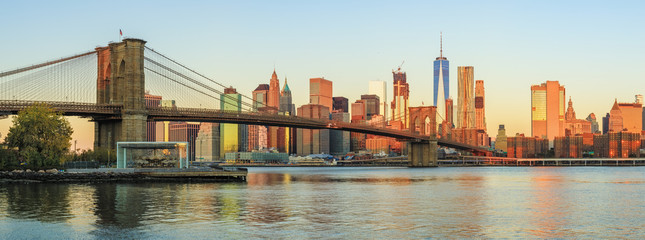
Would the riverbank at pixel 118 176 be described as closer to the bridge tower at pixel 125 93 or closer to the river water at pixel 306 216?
the bridge tower at pixel 125 93

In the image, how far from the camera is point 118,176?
6725 centimetres

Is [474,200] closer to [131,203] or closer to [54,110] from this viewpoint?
[131,203]

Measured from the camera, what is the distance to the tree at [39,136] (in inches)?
2729

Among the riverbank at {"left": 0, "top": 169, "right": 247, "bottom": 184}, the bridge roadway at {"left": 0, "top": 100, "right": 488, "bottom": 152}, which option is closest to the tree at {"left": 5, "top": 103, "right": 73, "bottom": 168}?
the riverbank at {"left": 0, "top": 169, "right": 247, "bottom": 184}

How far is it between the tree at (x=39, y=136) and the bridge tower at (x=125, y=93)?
10508 millimetres

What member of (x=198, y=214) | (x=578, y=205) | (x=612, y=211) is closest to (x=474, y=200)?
(x=578, y=205)

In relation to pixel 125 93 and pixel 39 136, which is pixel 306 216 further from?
pixel 125 93

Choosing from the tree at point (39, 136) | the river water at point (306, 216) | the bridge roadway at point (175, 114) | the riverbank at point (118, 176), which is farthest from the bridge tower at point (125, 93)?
the river water at point (306, 216)

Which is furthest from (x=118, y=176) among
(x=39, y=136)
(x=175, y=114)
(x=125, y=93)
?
(x=175, y=114)

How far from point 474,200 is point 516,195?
7.97 metres

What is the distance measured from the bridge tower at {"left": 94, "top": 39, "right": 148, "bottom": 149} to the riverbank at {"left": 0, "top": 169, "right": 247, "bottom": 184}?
13341 millimetres

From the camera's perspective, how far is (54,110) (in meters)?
74.4

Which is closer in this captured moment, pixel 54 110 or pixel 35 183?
pixel 35 183

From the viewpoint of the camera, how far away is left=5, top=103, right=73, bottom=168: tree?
69.3 m
